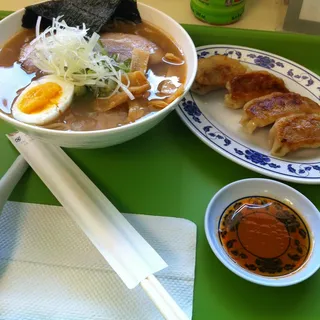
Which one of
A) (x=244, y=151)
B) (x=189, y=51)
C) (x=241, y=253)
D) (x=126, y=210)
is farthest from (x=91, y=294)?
(x=189, y=51)

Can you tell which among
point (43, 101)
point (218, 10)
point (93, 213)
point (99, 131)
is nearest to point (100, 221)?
point (93, 213)

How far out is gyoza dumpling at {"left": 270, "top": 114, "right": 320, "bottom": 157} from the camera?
1146 mm

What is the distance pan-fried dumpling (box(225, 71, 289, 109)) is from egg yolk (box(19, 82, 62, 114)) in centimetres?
52

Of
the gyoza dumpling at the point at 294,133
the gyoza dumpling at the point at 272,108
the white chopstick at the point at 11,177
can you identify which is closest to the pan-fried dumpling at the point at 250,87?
the gyoza dumpling at the point at 272,108

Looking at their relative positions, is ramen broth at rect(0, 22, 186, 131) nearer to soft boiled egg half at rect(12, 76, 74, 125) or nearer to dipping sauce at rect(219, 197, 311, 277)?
soft boiled egg half at rect(12, 76, 74, 125)

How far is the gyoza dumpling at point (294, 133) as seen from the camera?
1146 millimetres

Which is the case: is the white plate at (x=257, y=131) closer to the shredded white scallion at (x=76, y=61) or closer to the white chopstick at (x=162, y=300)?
the shredded white scallion at (x=76, y=61)

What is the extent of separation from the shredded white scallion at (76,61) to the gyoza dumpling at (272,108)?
37 cm

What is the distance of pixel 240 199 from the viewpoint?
1051 mm

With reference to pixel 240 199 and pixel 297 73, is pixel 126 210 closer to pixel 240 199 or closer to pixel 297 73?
pixel 240 199

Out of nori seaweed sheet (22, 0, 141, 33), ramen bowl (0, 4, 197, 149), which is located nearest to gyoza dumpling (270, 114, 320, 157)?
ramen bowl (0, 4, 197, 149)

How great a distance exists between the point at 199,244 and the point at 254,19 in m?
1.05

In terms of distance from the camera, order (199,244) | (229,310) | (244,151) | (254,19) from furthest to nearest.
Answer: (254,19)
(244,151)
(199,244)
(229,310)

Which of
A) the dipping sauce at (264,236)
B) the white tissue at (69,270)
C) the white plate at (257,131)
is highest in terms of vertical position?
the white plate at (257,131)
